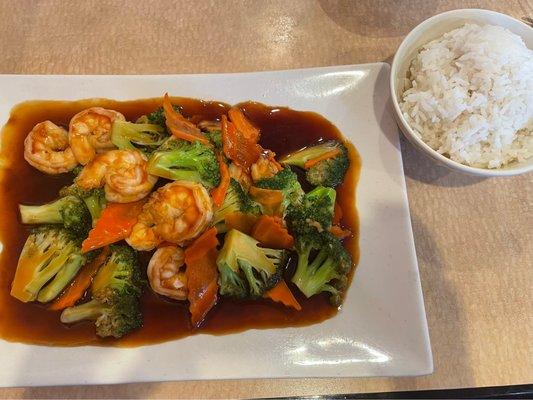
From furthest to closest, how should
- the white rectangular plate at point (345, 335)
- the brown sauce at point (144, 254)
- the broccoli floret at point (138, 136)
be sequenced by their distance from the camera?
1. the broccoli floret at point (138, 136)
2. the brown sauce at point (144, 254)
3. the white rectangular plate at point (345, 335)

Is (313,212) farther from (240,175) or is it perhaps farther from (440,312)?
(440,312)

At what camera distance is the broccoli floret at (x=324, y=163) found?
7.96 ft

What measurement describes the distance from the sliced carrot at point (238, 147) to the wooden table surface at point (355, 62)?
0.73 metres

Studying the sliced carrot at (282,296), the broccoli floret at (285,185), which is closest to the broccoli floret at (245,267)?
the sliced carrot at (282,296)

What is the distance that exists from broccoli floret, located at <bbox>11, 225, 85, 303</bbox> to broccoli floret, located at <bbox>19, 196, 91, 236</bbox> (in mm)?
73

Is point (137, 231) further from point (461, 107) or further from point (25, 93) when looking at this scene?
point (461, 107)

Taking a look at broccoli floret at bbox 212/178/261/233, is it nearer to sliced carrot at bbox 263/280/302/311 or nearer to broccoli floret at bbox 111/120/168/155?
sliced carrot at bbox 263/280/302/311

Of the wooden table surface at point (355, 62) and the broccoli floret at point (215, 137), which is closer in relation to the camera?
the wooden table surface at point (355, 62)

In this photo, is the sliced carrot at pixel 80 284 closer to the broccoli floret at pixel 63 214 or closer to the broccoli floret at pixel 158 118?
the broccoli floret at pixel 63 214

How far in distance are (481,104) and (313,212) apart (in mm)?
1064

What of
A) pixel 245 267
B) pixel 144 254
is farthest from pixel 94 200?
pixel 245 267

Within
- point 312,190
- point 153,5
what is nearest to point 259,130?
point 312,190

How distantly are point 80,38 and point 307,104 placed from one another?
1684 millimetres

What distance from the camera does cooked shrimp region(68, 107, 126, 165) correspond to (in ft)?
7.78
